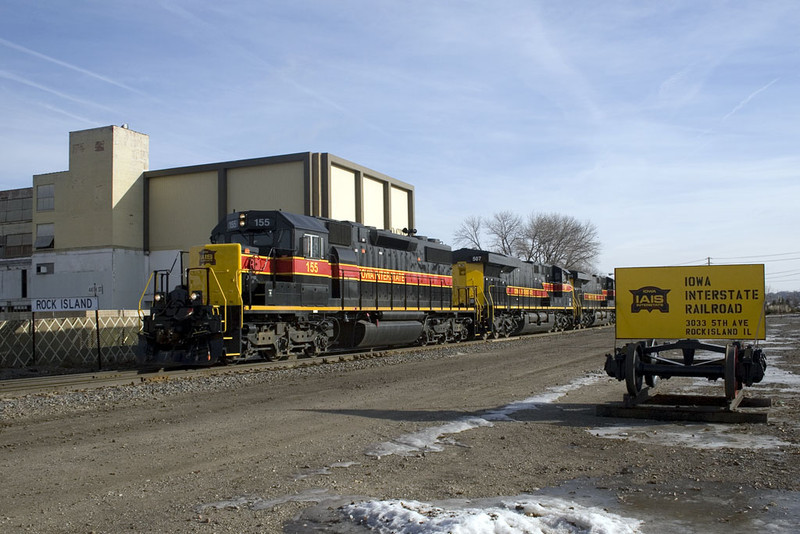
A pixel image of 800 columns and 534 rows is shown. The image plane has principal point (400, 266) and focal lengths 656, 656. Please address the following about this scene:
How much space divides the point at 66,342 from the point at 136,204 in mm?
25155

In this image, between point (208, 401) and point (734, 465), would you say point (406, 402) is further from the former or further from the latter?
point (734, 465)

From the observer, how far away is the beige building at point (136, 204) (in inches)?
1595

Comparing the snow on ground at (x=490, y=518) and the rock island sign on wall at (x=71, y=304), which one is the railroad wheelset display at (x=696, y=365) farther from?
the rock island sign on wall at (x=71, y=304)

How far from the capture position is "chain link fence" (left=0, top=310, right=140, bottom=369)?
1934 cm

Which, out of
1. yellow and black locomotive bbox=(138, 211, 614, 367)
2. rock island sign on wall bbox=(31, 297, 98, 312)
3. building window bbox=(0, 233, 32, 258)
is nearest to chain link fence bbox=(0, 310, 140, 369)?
rock island sign on wall bbox=(31, 297, 98, 312)

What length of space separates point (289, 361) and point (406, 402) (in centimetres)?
785

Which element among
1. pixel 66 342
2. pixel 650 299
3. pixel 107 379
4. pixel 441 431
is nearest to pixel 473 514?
pixel 441 431

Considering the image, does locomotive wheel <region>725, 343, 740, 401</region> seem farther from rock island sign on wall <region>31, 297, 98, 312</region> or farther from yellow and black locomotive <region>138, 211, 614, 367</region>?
rock island sign on wall <region>31, 297, 98, 312</region>

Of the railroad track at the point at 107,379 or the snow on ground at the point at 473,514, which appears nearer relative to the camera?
the snow on ground at the point at 473,514

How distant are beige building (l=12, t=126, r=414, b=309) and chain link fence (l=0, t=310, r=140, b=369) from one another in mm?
18609

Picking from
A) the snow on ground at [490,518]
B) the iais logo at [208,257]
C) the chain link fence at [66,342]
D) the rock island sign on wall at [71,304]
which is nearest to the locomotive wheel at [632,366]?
the snow on ground at [490,518]

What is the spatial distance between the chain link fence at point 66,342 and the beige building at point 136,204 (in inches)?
733

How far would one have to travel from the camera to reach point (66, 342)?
20.5 m

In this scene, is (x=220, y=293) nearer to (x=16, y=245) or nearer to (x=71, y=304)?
(x=71, y=304)
